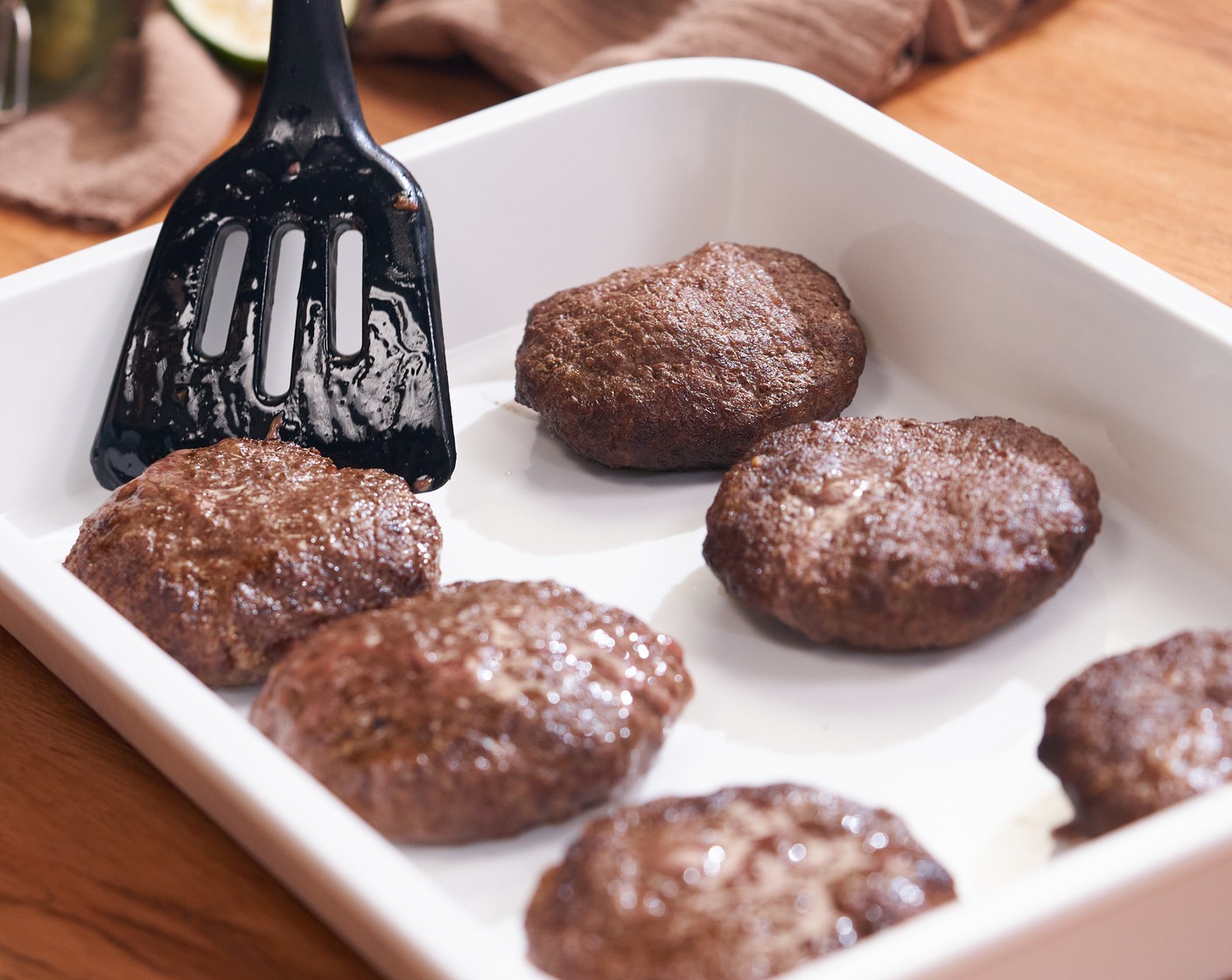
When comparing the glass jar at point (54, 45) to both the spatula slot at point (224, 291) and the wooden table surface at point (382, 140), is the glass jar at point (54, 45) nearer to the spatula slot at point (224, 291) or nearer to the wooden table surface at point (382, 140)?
the wooden table surface at point (382, 140)

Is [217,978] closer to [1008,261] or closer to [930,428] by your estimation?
[930,428]

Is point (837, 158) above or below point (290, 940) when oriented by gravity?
above

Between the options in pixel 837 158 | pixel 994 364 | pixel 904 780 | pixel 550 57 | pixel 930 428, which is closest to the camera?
pixel 904 780

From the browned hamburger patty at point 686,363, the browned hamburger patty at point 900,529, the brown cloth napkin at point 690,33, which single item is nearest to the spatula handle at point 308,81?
the browned hamburger patty at point 686,363

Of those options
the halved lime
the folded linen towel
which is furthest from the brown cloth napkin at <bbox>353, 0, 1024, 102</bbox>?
the halved lime

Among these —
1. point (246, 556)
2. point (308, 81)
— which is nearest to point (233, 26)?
point (308, 81)

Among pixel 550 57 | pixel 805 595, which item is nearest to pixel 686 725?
pixel 805 595

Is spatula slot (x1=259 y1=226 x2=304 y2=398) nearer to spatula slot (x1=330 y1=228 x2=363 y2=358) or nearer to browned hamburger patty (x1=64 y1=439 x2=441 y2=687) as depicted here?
spatula slot (x1=330 y1=228 x2=363 y2=358)
